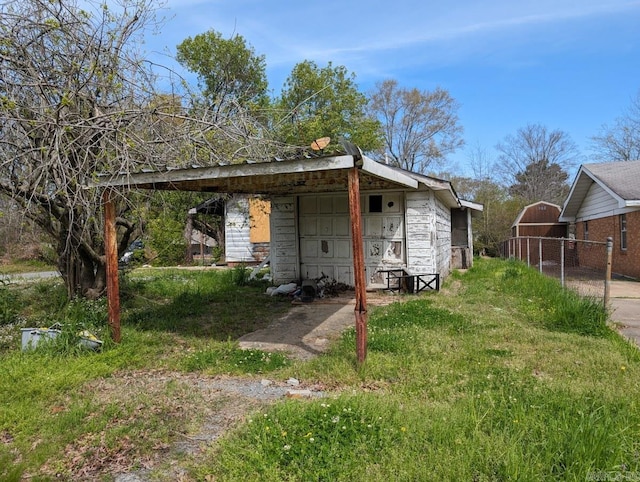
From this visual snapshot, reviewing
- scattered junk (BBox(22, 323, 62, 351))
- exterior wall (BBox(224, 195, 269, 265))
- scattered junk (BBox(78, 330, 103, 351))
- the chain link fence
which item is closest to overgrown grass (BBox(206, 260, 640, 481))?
scattered junk (BBox(78, 330, 103, 351))

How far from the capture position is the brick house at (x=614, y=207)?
11695 mm

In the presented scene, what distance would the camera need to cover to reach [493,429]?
2.82 metres

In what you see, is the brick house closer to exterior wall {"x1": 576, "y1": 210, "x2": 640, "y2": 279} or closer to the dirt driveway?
exterior wall {"x1": 576, "y1": 210, "x2": 640, "y2": 279}

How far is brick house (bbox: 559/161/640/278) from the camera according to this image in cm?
1170

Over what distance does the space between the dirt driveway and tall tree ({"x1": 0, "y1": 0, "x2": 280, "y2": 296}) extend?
5880 mm

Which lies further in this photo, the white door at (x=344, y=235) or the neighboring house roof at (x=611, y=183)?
the neighboring house roof at (x=611, y=183)

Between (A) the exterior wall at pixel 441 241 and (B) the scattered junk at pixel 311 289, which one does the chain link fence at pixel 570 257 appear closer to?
(A) the exterior wall at pixel 441 241

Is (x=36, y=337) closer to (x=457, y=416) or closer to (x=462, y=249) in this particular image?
(x=457, y=416)

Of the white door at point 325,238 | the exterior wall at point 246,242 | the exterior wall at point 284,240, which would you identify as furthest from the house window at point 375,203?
the exterior wall at point 246,242

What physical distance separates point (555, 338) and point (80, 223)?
23.5 ft

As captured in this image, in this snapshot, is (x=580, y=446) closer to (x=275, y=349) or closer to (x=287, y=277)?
(x=275, y=349)

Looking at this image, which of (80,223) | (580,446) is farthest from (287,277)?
(580,446)

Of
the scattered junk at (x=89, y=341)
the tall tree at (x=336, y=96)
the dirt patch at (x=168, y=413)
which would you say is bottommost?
the dirt patch at (x=168, y=413)

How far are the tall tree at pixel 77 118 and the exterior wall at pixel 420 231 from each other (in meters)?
3.93
